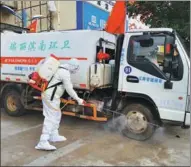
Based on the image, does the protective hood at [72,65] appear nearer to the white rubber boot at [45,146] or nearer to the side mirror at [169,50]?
the white rubber boot at [45,146]

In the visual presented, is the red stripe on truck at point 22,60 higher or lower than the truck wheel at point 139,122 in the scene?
higher

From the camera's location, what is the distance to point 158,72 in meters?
4.39

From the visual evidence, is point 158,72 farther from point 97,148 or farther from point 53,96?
point 53,96

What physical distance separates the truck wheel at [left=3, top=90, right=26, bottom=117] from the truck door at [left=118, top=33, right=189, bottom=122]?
2.60 metres

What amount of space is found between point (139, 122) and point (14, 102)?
3080 mm

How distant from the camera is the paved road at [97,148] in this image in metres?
3.79

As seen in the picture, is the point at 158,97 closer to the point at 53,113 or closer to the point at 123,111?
the point at 123,111

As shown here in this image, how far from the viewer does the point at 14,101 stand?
20.1 ft

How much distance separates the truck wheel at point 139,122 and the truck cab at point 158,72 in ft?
0.13

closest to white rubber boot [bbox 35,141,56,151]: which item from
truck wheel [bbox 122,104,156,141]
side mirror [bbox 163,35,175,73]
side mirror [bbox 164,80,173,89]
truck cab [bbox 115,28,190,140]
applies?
truck wheel [bbox 122,104,156,141]

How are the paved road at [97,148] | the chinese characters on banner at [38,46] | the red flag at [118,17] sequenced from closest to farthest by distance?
the paved road at [97,148] < the red flag at [118,17] < the chinese characters on banner at [38,46]

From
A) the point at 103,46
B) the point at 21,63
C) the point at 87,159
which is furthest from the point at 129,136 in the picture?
the point at 21,63

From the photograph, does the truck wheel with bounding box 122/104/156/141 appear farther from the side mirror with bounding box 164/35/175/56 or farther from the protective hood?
the protective hood

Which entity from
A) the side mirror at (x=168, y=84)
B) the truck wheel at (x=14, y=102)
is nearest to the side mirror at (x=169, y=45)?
the side mirror at (x=168, y=84)
